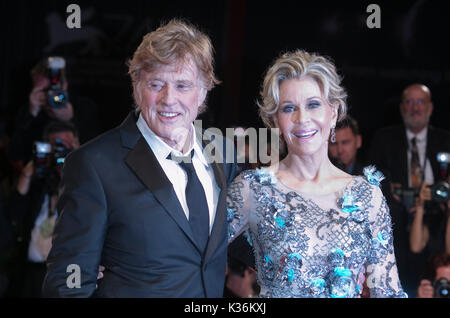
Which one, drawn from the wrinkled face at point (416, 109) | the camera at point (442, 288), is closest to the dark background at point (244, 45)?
the wrinkled face at point (416, 109)

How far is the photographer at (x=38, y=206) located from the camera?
3.25m

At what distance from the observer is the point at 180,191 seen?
6.04ft

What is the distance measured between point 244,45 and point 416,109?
1.22 metres

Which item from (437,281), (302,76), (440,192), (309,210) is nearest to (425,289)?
(437,281)

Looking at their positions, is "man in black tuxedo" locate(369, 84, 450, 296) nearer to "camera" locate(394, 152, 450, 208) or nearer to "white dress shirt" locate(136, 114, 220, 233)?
"camera" locate(394, 152, 450, 208)

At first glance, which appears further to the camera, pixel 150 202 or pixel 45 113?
pixel 45 113

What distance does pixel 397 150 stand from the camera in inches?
150

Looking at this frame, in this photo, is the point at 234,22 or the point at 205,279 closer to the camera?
the point at 205,279

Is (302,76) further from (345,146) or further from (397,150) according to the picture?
(397,150)

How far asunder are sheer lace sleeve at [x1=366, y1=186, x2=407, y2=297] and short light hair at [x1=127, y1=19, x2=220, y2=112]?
0.74 meters

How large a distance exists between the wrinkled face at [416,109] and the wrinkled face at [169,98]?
235 cm

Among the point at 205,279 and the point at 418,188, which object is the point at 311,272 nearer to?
the point at 205,279

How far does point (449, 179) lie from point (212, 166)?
6.66 feet
